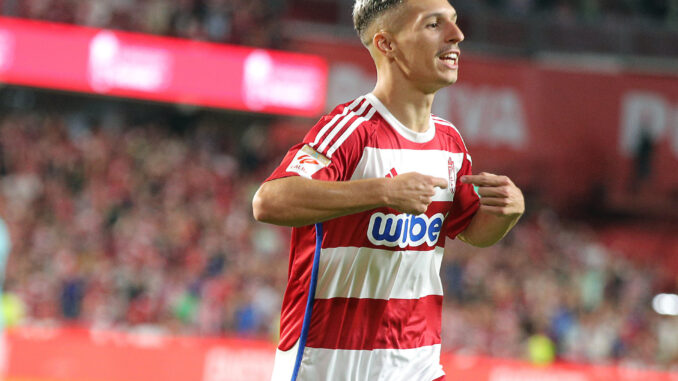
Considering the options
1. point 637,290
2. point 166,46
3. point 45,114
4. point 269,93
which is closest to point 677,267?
point 637,290

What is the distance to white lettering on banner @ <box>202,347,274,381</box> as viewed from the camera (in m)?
9.84

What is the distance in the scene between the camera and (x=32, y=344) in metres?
9.40

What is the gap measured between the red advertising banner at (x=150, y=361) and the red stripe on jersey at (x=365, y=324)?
22.7 feet

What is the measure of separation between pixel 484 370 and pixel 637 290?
7.31 m

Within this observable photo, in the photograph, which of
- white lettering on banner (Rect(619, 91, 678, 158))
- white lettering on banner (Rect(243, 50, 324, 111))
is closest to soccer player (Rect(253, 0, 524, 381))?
white lettering on banner (Rect(243, 50, 324, 111))

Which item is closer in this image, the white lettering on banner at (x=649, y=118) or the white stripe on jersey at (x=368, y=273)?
the white stripe on jersey at (x=368, y=273)

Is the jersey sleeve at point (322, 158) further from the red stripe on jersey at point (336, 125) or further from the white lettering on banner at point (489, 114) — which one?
the white lettering on banner at point (489, 114)

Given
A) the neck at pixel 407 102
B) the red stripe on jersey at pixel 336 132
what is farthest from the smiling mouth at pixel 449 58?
the red stripe on jersey at pixel 336 132

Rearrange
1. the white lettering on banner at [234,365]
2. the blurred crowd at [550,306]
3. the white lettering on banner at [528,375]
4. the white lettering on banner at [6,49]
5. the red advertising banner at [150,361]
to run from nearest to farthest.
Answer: the red advertising banner at [150,361]
the white lettering on banner at [234,365]
the white lettering on banner at [528,375]
the blurred crowd at [550,306]
the white lettering on banner at [6,49]

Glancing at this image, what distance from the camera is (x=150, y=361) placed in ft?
31.6

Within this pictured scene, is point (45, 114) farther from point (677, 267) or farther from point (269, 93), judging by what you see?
point (677, 267)

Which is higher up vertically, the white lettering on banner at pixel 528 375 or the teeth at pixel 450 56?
the teeth at pixel 450 56

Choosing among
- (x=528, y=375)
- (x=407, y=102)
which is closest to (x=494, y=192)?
(x=407, y=102)

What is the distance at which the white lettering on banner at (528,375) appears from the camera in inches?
406
